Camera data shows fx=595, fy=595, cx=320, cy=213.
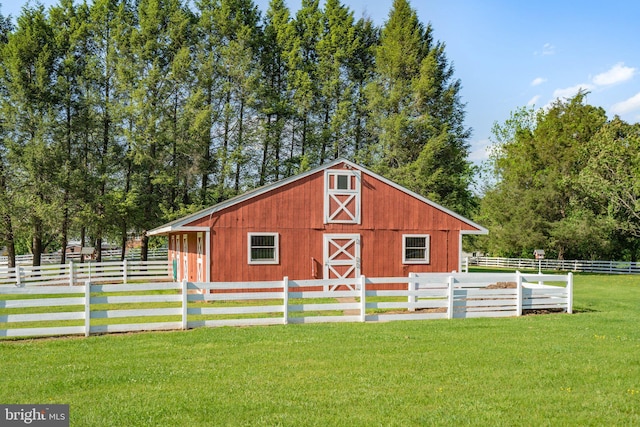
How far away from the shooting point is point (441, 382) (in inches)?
299

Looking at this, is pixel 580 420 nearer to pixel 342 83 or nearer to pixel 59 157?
pixel 59 157

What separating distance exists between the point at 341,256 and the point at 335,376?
486 inches

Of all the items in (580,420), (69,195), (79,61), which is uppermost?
(79,61)

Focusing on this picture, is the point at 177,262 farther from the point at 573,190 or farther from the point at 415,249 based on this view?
the point at 573,190

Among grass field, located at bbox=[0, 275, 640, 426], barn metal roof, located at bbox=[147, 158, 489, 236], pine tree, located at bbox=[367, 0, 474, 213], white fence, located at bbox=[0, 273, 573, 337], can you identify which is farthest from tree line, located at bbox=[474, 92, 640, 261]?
grass field, located at bbox=[0, 275, 640, 426]

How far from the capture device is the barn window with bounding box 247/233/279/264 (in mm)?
19328

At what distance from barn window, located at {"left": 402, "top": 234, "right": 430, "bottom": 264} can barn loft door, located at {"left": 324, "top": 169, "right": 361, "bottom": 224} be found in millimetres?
1937

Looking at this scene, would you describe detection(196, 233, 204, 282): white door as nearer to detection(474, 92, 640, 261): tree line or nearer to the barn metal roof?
the barn metal roof

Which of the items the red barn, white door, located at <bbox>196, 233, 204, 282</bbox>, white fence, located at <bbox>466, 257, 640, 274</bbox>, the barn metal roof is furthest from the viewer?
white fence, located at <bbox>466, 257, 640, 274</bbox>

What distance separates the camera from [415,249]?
68.2 ft

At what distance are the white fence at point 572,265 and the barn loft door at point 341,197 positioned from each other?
16.0 metres

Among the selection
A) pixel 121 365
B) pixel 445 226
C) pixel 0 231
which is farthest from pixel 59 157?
pixel 121 365

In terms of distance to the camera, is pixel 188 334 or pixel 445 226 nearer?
pixel 188 334

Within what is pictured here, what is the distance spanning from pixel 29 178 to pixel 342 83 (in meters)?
20.0
